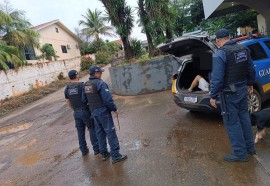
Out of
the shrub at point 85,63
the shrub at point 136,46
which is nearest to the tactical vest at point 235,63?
the shrub at point 136,46

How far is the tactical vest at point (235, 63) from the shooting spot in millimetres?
3691

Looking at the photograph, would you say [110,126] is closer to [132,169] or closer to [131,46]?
[132,169]

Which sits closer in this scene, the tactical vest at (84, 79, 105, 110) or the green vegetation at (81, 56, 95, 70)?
the tactical vest at (84, 79, 105, 110)

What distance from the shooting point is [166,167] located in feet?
13.7

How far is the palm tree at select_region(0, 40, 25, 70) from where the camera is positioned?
15.0m

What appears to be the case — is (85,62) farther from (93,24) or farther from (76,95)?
(76,95)

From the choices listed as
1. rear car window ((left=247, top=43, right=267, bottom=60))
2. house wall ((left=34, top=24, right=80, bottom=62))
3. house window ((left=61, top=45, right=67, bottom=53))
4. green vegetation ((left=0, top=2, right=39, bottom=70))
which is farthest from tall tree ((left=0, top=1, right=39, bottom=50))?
rear car window ((left=247, top=43, right=267, bottom=60))

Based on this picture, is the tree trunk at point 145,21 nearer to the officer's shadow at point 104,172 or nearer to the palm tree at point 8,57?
the officer's shadow at point 104,172

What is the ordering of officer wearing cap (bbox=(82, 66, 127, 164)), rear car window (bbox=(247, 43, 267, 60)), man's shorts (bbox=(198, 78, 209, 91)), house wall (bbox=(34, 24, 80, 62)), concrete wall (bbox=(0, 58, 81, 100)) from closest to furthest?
1. officer wearing cap (bbox=(82, 66, 127, 164))
2. rear car window (bbox=(247, 43, 267, 60))
3. man's shorts (bbox=(198, 78, 209, 91))
4. concrete wall (bbox=(0, 58, 81, 100))
5. house wall (bbox=(34, 24, 80, 62))

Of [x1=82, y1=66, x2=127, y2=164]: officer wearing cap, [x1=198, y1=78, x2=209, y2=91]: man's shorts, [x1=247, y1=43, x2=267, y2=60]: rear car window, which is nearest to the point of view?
[x1=82, y1=66, x2=127, y2=164]: officer wearing cap

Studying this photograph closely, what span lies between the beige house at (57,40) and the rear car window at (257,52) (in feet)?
72.9

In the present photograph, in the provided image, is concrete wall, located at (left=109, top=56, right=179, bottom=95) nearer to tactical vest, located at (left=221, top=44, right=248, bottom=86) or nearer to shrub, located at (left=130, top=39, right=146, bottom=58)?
shrub, located at (left=130, top=39, right=146, bottom=58)

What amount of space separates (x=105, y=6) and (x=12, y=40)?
9.98 m

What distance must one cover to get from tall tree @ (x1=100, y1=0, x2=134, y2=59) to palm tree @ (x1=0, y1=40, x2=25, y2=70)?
7.09m
